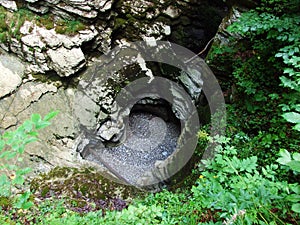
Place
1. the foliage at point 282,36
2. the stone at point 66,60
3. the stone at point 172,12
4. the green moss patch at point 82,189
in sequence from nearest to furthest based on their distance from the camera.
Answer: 1. the foliage at point 282,36
2. the green moss patch at point 82,189
3. the stone at point 66,60
4. the stone at point 172,12

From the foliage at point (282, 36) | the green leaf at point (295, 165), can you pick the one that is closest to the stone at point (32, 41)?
the foliage at point (282, 36)

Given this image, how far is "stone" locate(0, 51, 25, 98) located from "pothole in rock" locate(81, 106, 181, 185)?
7.74 ft

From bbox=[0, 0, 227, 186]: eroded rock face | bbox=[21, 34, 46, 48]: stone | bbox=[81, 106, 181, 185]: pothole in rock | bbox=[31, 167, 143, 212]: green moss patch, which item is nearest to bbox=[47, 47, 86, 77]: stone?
bbox=[0, 0, 227, 186]: eroded rock face

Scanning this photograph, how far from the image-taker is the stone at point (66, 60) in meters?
5.65

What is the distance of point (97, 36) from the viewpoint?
6.00 metres

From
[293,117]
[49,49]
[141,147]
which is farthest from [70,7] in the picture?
[293,117]

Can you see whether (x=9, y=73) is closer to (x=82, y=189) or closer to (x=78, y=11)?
(x=78, y=11)

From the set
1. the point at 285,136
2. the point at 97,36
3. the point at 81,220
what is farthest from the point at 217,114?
the point at 97,36

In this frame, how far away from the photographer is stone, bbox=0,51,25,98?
555 cm

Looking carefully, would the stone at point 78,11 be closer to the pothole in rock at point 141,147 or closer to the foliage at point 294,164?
the pothole in rock at point 141,147

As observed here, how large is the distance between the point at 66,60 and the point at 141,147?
9.13 ft

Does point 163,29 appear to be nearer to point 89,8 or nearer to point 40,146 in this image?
point 89,8

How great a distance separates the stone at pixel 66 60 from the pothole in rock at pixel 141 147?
2.01m

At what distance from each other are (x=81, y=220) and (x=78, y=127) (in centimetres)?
371
